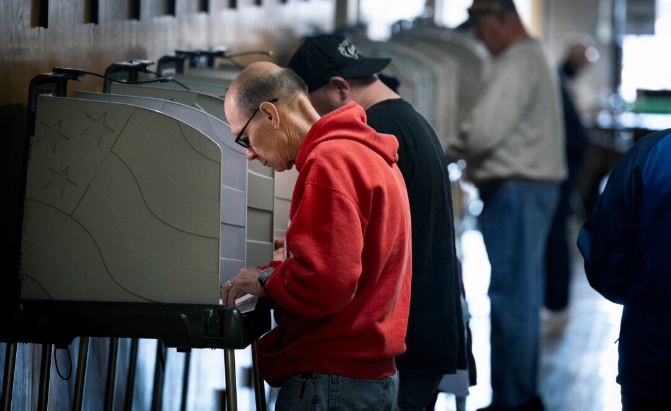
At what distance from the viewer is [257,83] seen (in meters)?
2.36

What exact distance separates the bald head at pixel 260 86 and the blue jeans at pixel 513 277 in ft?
8.30

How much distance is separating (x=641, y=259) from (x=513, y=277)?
2120mm

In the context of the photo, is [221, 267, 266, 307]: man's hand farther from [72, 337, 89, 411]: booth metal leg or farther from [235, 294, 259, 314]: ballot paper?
[72, 337, 89, 411]: booth metal leg

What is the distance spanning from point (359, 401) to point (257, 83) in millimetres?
636

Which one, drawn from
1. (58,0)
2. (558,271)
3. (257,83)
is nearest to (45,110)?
(257,83)

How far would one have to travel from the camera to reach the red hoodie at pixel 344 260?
218 cm

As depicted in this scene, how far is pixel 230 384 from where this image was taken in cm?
238

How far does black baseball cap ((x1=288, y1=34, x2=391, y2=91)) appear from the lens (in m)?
2.85

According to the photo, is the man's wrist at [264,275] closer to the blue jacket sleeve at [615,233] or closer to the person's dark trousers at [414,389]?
the person's dark trousers at [414,389]

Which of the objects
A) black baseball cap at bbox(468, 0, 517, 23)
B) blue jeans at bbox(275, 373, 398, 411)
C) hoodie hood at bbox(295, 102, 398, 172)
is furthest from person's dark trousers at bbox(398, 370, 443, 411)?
black baseball cap at bbox(468, 0, 517, 23)

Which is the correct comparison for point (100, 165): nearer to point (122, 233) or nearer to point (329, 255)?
point (122, 233)

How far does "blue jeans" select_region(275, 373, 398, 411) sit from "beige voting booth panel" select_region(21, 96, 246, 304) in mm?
239

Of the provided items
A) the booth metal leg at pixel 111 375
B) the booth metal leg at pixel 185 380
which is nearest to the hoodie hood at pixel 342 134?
the booth metal leg at pixel 111 375

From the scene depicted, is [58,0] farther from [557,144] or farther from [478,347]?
[478,347]
